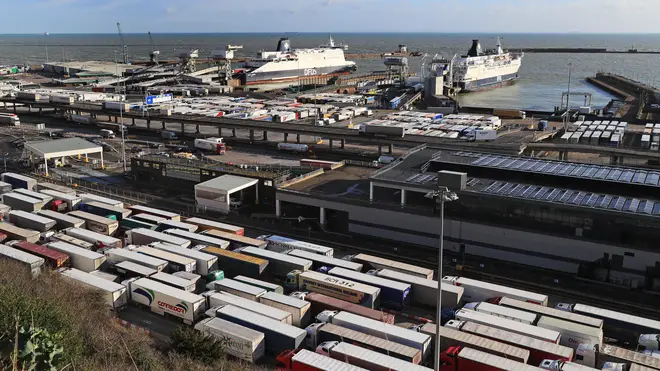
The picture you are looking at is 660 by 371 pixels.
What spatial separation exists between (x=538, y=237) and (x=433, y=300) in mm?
5813

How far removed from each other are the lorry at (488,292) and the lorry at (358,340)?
495 cm

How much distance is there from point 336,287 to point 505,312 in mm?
5615

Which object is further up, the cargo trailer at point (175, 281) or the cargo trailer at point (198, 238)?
the cargo trailer at point (198, 238)

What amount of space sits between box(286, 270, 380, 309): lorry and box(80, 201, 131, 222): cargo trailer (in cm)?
Result: 1096

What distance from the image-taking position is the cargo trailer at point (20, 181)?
1268 inches

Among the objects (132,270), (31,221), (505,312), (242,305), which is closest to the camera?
(505,312)

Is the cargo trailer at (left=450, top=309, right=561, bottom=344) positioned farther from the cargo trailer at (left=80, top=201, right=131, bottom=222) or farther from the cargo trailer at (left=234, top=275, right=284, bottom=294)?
the cargo trailer at (left=80, top=201, right=131, bottom=222)

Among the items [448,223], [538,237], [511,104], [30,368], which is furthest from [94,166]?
[511,104]

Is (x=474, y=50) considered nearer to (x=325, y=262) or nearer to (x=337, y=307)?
(x=325, y=262)

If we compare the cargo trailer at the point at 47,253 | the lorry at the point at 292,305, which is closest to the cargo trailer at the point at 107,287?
the cargo trailer at the point at 47,253

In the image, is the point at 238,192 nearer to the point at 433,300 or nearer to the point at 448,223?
the point at 448,223

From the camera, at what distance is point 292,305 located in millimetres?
18219

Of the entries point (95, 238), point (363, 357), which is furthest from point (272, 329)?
point (95, 238)

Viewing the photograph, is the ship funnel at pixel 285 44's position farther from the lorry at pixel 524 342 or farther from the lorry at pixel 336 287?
the lorry at pixel 524 342
